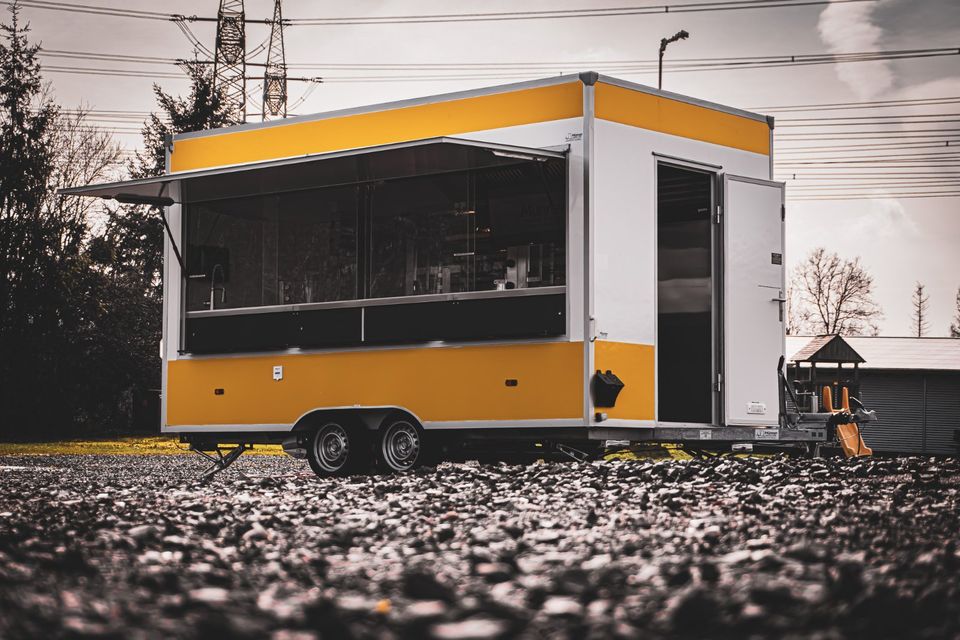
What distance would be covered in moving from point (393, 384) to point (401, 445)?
1.83 feet

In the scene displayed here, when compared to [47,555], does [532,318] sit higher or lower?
higher

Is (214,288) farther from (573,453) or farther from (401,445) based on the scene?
(573,453)

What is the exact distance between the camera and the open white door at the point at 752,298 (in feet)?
33.1

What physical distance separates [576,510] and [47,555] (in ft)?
9.42

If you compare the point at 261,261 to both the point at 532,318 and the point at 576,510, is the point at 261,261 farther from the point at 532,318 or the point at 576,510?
the point at 576,510

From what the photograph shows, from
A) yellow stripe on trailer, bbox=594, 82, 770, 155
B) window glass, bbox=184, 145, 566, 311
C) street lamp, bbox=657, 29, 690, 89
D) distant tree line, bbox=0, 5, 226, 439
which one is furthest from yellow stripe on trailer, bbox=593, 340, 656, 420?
distant tree line, bbox=0, 5, 226, 439

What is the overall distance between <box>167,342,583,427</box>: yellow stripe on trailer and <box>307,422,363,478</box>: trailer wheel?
0.26m

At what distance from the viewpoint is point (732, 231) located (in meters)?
10.1

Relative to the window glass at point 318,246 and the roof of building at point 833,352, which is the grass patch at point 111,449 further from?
the roof of building at point 833,352

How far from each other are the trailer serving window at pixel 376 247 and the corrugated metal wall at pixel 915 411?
93.6 feet

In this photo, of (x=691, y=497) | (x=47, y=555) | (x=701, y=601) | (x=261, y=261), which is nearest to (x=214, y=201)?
(x=261, y=261)

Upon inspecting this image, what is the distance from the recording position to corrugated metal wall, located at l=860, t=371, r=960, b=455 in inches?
1405

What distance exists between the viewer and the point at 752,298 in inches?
404

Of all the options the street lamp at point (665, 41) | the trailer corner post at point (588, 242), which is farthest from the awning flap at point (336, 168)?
the street lamp at point (665, 41)
